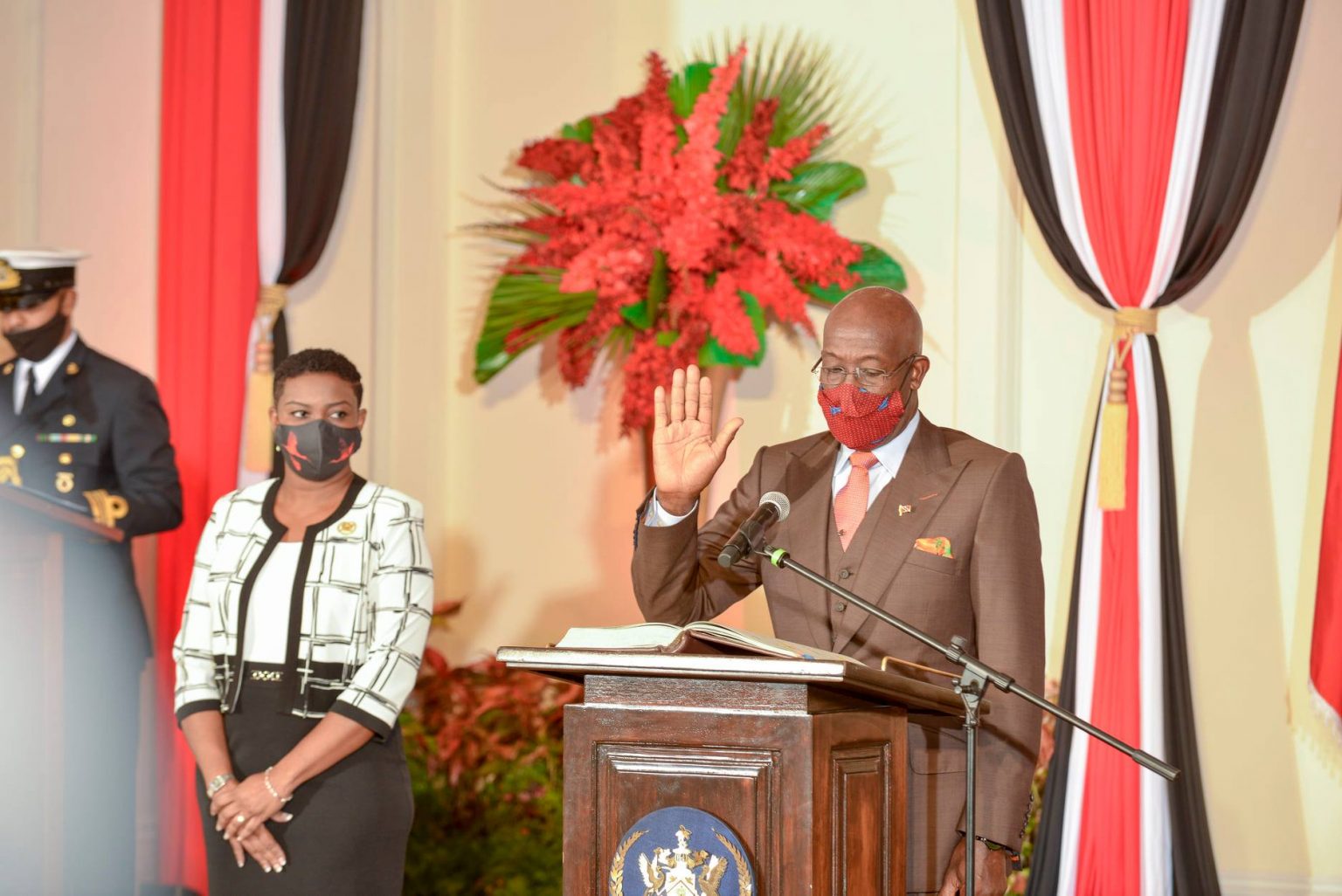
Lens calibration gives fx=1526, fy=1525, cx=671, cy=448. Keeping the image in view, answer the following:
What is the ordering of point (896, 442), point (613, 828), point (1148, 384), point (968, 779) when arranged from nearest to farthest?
point (613, 828) → point (968, 779) → point (896, 442) → point (1148, 384)

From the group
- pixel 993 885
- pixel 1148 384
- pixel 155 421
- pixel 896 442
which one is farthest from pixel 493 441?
pixel 993 885

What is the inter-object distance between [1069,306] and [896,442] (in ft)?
8.58

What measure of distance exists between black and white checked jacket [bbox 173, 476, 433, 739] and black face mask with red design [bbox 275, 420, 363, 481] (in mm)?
95

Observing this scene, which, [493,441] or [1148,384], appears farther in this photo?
[493,441]

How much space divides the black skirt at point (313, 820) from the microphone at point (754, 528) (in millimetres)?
1263

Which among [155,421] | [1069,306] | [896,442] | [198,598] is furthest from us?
[1069,306]

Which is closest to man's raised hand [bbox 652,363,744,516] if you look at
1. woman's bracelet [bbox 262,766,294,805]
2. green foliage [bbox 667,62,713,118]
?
woman's bracelet [bbox 262,766,294,805]

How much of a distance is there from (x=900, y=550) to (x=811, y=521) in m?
0.18

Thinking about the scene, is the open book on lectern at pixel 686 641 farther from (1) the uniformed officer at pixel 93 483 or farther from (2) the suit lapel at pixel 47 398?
(2) the suit lapel at pixel 47 398

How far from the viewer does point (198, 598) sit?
3.29 meters

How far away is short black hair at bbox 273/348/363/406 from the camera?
3.40 meters

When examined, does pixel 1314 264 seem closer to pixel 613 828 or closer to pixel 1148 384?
pixel 1148 384

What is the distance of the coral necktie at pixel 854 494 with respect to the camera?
2.80m

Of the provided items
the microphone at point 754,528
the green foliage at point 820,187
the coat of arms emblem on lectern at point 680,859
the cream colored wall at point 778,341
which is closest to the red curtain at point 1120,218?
the cream colored wall at point 778,341
